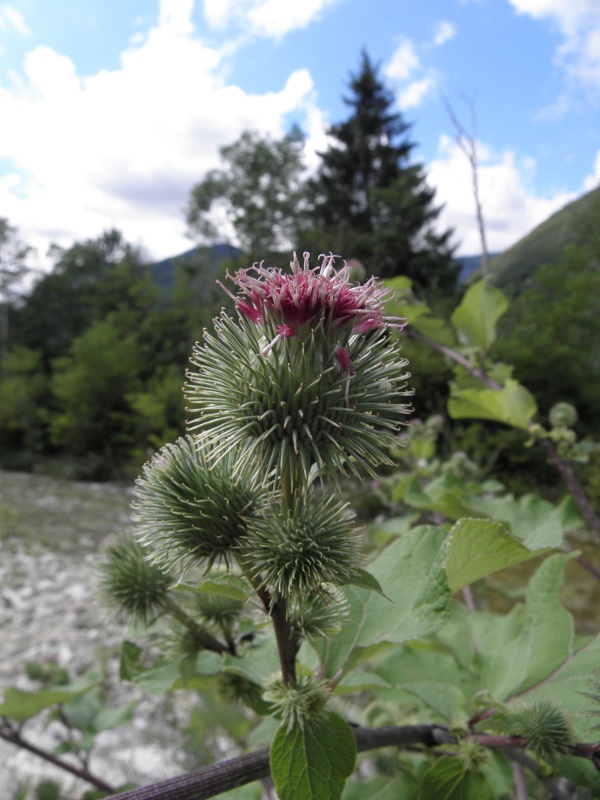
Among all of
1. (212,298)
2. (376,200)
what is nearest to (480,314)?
(212,298)

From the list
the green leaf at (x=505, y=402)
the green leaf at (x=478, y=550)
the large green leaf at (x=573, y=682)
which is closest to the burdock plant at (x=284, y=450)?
the green leaf at (x=478, y=550)

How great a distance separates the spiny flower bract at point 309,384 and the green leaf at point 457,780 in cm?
46

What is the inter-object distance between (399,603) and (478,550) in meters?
0.15

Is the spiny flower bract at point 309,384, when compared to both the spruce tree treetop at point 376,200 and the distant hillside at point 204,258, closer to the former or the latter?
the spruce tree treetop at point 376,200

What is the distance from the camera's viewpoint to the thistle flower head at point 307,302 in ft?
1.92

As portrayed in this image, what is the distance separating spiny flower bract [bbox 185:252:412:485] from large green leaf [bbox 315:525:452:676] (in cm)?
19

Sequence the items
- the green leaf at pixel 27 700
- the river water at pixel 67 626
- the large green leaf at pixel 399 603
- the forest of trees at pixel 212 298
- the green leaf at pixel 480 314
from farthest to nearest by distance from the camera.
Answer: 1. the forest of trees at pixel 212 298
2. the river water at pixel 67 626
3. the green leaf at pixel 480 314
4. the green leaf at pixel 27 700
5. the large green leaf at pixel 399 603

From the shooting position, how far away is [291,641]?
68cm

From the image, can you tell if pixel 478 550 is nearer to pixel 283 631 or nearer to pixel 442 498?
pixel 283 631

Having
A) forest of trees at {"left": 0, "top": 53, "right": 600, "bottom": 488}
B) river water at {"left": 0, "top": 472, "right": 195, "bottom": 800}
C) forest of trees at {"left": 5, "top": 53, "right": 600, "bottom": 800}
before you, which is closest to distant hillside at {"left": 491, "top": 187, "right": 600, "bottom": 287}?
forest of trees at {"left": 0, "top": 53, "right": 600, "bottom": 488}

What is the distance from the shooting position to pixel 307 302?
0.59 m

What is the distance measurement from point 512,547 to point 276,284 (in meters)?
0.43

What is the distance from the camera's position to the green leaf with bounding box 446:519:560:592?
2.06 feet

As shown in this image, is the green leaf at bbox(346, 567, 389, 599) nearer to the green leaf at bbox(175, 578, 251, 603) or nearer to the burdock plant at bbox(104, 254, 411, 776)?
the burdock plant at bbox(104, 254, 411, 776)
